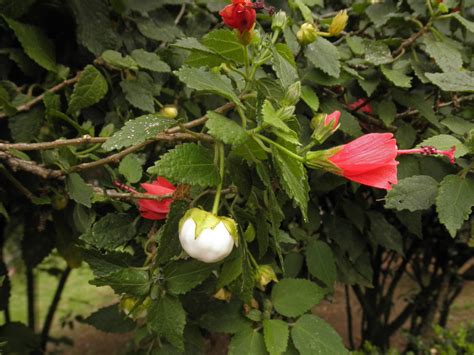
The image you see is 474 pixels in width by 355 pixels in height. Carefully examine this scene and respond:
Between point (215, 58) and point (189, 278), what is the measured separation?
273 millimetres

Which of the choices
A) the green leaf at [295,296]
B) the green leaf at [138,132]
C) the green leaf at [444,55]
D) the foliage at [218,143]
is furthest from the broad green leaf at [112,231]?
the green leaf at [444,55]

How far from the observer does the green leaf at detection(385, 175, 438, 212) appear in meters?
0.71

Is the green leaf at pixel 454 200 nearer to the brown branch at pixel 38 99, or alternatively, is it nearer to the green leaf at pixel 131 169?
the green leaf at pixel 131 169

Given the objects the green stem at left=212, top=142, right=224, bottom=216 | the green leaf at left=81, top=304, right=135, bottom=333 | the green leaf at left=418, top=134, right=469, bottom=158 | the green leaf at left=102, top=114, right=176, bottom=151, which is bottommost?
the green leaf at left=81, top=304, right=135, bottom=333

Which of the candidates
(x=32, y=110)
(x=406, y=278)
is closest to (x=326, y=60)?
(x=32, y=110)

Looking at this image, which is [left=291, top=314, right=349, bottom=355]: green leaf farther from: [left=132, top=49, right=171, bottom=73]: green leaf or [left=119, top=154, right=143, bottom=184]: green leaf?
[left=132, top=49, right=171, bottom=73]: green leaf

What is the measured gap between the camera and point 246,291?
58cm

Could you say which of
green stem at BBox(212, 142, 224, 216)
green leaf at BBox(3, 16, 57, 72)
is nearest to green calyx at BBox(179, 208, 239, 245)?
green stem at BBox(212, 142, 224, 216)

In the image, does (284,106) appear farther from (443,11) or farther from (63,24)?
(63,24)

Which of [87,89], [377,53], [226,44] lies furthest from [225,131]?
[377,53]

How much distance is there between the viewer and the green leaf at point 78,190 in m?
0.70

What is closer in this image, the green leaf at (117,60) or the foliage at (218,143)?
the foliage at (218,143)

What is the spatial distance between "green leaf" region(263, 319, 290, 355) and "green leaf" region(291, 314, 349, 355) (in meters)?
0.02

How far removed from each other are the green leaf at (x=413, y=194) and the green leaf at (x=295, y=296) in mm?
234
